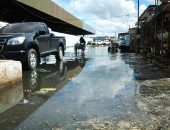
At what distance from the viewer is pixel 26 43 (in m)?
16.0

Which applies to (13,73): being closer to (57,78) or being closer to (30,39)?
(57,78)

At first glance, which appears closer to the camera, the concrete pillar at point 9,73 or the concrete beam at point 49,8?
the concrete pillar at point 9,73

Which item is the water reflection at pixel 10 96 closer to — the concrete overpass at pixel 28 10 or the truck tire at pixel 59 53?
the truck tire at pixel 59 53

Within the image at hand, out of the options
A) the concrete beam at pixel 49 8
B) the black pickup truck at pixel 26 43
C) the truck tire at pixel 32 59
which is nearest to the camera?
the black pickup truck at pixel 26 43

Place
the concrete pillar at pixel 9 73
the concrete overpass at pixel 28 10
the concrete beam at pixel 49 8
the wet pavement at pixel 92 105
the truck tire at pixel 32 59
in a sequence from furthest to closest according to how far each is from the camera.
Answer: the concrete beam at pixel 49 8 < the concrete overpass at pixel 28 10 < the truck tire at pixel 32 59 < the concrete pillar at pixel 9 73 < the wet pavement at pixel 92 105

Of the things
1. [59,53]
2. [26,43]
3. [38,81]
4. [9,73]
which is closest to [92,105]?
[9,73]

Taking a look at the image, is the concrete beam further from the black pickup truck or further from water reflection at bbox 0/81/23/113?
water reflection at bbox 0/81/23/113

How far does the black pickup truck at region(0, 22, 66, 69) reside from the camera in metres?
15.8

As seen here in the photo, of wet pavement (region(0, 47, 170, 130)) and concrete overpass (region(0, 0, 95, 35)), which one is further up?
concrete overpass (region(0, 0, 95, 35))

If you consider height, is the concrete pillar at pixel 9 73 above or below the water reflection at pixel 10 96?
above

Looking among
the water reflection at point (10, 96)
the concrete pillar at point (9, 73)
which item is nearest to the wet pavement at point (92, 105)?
the water reflection at point (10, 96)

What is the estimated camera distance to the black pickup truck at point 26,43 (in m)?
15.8

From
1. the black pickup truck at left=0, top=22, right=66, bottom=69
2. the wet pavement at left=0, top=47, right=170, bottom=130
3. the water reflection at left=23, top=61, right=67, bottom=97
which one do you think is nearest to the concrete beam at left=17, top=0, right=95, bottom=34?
the black pickup truck at left=0, top=22, right=66, bottom=69

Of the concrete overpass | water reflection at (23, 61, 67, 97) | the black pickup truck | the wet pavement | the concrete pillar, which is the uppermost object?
the concrete overpass
